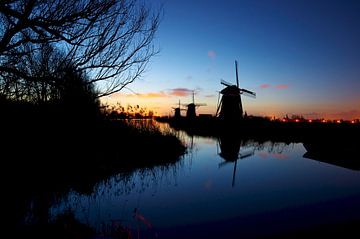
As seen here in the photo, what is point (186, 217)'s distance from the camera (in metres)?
7.49

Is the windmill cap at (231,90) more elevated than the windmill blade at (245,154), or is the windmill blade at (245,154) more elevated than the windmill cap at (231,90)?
the windmill cap at (231,90)

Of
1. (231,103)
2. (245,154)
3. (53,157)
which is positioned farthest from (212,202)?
(231,103)

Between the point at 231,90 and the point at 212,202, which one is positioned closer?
the point at 212,202

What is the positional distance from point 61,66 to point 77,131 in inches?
284

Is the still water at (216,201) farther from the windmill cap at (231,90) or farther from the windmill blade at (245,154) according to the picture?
the windmill cap at (231,90)

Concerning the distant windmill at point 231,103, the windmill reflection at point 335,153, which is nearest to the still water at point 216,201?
the windmill reflection at point 335,153

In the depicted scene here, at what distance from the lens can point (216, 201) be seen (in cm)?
909

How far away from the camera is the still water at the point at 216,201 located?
6762mm

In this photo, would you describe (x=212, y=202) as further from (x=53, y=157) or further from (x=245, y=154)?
(x=245, y=154)

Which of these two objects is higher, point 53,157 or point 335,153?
point 53,157

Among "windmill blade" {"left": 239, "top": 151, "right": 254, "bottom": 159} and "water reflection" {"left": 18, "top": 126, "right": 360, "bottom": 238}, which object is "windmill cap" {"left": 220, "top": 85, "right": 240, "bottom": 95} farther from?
"water reflection" {"left": 18, "top": 126, "right": 360, "bottom": 238}

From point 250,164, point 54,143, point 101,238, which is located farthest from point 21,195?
point 250,164

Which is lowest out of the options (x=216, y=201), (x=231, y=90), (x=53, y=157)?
(x=216, y=201)

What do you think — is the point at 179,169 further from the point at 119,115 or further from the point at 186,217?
the point at 186,217
